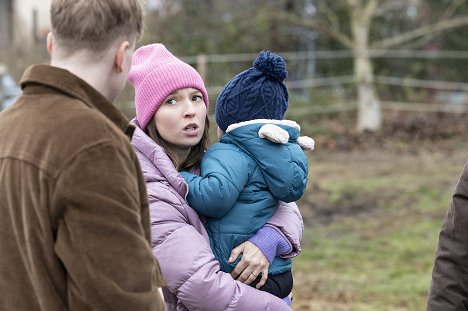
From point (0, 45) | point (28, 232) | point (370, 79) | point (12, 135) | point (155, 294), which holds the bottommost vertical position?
point (155, 294)

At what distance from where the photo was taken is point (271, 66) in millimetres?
2828

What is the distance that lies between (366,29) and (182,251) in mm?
14629

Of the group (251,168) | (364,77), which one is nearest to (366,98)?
(364,77)

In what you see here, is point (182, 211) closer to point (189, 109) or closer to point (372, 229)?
point (189, 109)

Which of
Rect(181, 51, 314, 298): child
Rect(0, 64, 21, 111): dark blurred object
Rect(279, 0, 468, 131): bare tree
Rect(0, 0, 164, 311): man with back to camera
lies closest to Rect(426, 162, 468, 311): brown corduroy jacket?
Rect(181, 51, 314, 298): child

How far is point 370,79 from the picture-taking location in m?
16.6

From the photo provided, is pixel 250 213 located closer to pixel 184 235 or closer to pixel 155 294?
pixel 184 235

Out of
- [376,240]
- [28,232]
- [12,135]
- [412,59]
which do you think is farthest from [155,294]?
[412,59]

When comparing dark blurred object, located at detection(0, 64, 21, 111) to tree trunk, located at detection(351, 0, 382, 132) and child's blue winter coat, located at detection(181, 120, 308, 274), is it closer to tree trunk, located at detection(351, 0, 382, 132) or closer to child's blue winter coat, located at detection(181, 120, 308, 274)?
tree trunk, located at detection(351, 0, 382, 132)

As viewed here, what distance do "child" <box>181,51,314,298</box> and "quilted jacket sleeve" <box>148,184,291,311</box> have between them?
0.29 ft

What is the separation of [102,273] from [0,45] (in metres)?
16.0

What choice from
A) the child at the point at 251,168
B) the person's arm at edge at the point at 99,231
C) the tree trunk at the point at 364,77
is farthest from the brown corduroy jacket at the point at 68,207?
the tree trunk at the point at 364,77

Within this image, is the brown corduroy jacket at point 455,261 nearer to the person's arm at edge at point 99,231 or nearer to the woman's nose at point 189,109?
the woman's nose at point 189,109

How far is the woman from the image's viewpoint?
261 centimetres
